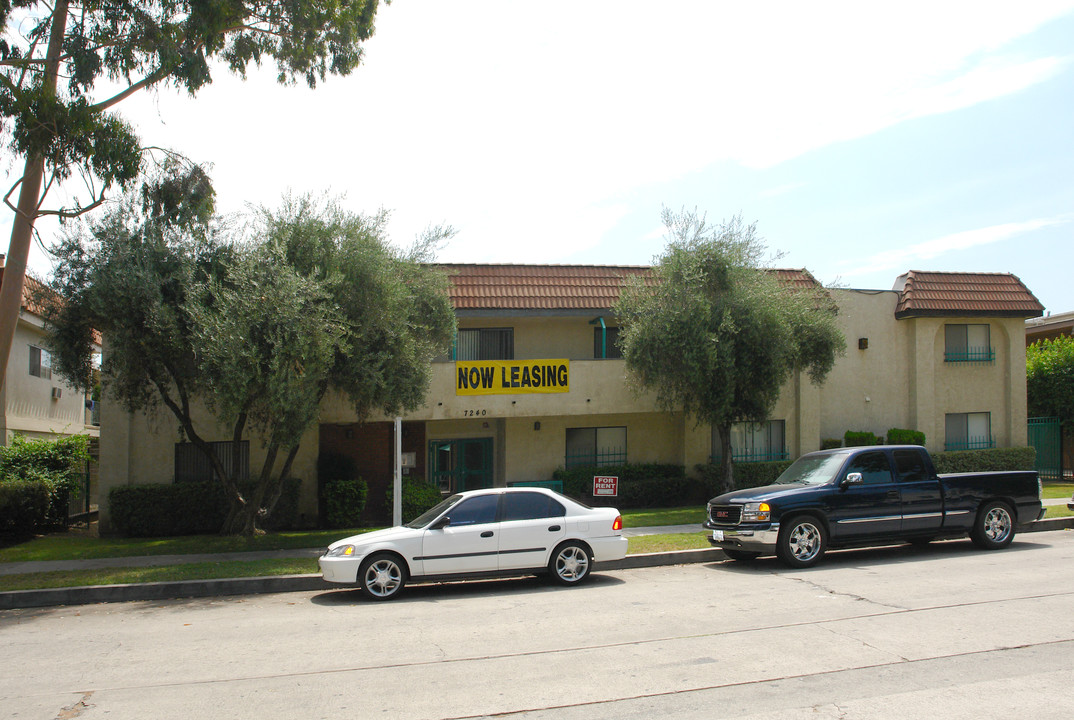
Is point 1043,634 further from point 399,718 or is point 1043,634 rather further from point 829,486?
point 399,718

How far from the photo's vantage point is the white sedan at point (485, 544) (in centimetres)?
1038

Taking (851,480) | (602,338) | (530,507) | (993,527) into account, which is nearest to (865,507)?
(851,480)

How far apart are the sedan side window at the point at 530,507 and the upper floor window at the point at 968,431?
58.4ft

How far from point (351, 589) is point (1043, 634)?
840 cm

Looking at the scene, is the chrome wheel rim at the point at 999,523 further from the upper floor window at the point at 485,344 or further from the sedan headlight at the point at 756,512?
the upper floor window at the point at 485,344

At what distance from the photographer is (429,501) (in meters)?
18.3

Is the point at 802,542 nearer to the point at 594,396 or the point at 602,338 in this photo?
the point at 594,396

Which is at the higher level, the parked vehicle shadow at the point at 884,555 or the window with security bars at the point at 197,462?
the window with security bars at the point at 197,462

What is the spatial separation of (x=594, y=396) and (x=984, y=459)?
1197 centimetres

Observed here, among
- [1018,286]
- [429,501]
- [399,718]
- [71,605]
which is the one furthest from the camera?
[1018,286]

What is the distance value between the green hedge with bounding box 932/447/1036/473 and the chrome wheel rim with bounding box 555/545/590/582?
15.2 metres

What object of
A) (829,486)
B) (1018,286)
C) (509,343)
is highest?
(1018,286)

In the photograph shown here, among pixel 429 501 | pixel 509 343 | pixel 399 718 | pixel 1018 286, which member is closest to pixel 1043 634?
pixel 399 718

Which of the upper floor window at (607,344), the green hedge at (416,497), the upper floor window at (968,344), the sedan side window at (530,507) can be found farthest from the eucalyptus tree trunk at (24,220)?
the upper floor window at (968,344)
